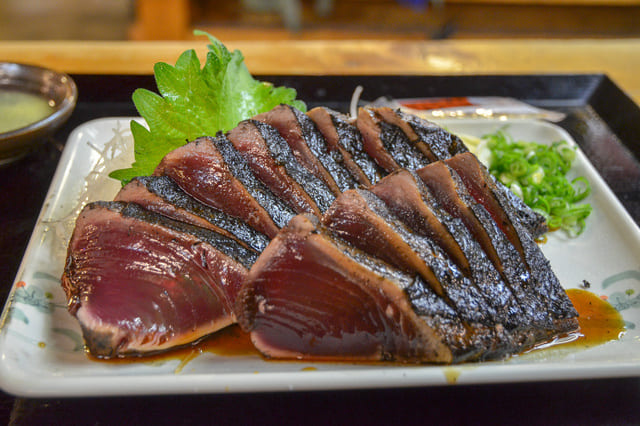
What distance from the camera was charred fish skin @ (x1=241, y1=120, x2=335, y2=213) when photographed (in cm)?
262

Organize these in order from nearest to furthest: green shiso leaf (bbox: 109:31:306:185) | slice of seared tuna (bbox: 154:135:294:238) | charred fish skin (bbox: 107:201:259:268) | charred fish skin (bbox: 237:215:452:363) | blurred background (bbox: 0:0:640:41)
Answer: charred fish skin (bbox: 237:215:452:363), charred fish skin (bbox: 107:201:259:268), slice of seared tuna (bbox: 154:135:294:238), green shiso leaf (bbox: 109:31:306:185), blurred background (bbox: 0:0:640:41)

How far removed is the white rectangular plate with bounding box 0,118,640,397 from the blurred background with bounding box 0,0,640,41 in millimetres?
5400

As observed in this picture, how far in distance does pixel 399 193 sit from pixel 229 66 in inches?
65.3

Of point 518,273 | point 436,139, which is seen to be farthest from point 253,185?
point 518,273

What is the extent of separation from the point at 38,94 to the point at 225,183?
7.20 ft

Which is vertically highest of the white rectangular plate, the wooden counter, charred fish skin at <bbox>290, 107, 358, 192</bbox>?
the wooden counter

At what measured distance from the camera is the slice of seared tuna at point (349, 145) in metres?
2.85

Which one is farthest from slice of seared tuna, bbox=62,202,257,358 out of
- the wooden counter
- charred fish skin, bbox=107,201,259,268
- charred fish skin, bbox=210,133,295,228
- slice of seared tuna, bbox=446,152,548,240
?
the wooden counter

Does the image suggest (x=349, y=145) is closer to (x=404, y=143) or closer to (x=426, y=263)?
(x=404, y=143)

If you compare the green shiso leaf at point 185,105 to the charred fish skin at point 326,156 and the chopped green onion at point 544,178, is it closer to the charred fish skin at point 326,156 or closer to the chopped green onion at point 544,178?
the charred fish skin at point 326,156

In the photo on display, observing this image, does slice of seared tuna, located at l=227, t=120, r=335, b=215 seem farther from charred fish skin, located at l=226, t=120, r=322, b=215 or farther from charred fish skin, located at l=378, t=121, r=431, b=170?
charred fish skin, located at l=378, t=121, r=431, b=170

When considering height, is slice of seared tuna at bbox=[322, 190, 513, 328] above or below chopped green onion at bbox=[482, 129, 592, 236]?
below

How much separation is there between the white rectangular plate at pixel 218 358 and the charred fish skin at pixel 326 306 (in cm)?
7

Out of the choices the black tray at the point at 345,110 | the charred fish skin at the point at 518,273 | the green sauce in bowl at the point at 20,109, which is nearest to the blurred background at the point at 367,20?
the black tray at the point at 345,110
